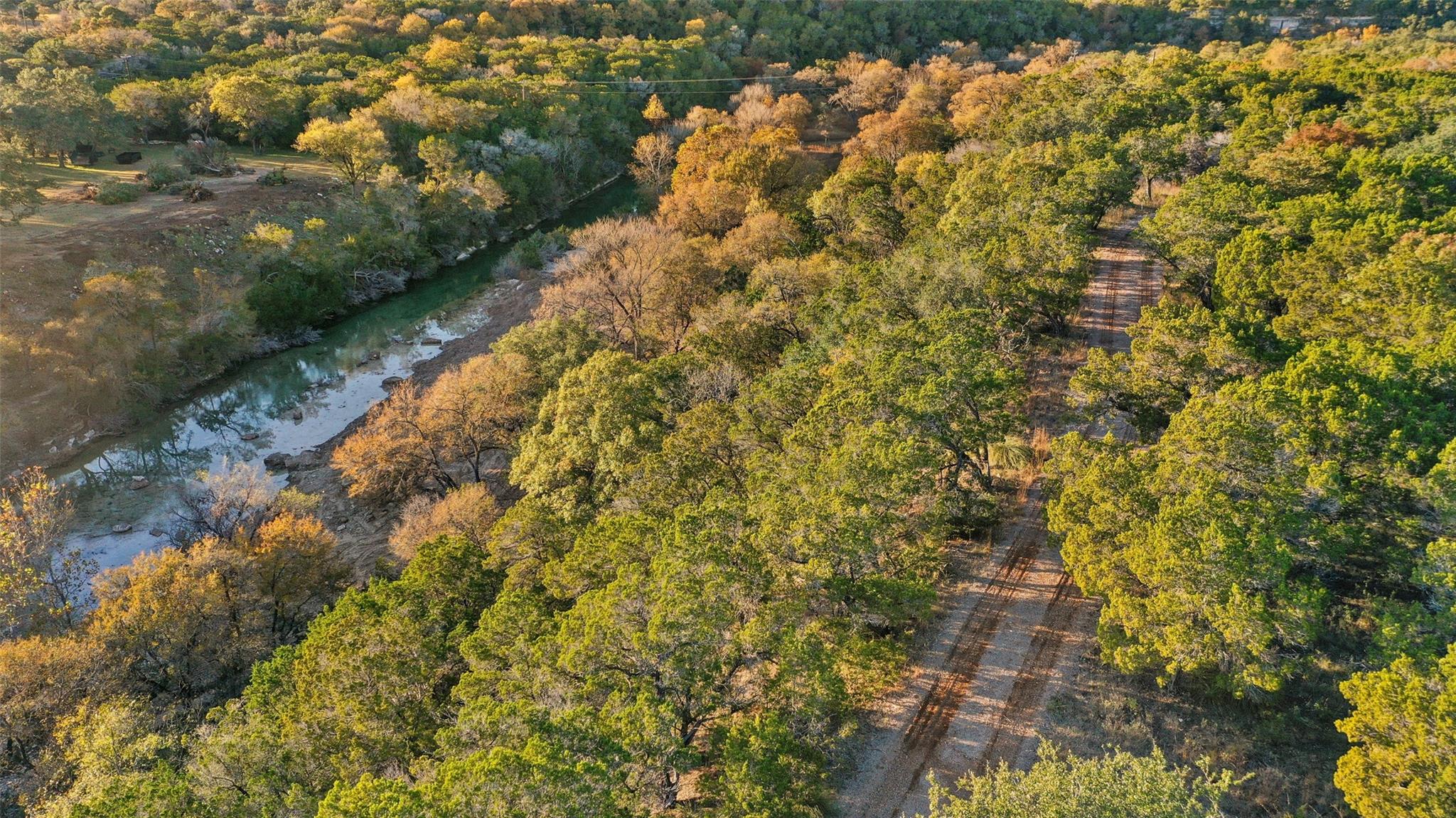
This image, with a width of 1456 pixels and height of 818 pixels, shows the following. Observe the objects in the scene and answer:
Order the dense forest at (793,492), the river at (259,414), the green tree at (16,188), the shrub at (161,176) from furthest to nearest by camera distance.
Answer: the shrub at (161,176), the green tree at (16,188), the river at (259,414), the dense forest at (793,492)

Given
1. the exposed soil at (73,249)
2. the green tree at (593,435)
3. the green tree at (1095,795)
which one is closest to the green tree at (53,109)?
the exposed soil at (73,249)

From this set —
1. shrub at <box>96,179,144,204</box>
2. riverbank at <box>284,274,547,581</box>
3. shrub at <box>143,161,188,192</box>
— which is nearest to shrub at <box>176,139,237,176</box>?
shrub at <box>143,161,188,192</box>

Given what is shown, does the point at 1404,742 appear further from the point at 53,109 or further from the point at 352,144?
the point at 53,109

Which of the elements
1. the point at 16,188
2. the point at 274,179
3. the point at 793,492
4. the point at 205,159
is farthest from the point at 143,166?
the point at 793,492

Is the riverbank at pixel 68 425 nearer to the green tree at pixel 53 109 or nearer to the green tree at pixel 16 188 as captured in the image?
the green tree at pixel 16 188

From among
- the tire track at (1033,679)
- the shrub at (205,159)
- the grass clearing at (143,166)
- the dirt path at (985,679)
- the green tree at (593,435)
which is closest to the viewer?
the dirt path at (985,679)

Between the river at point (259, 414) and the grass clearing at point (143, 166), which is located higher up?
the grass clearing at point (143, 166)

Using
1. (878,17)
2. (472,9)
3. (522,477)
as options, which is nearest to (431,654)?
(522,477)
